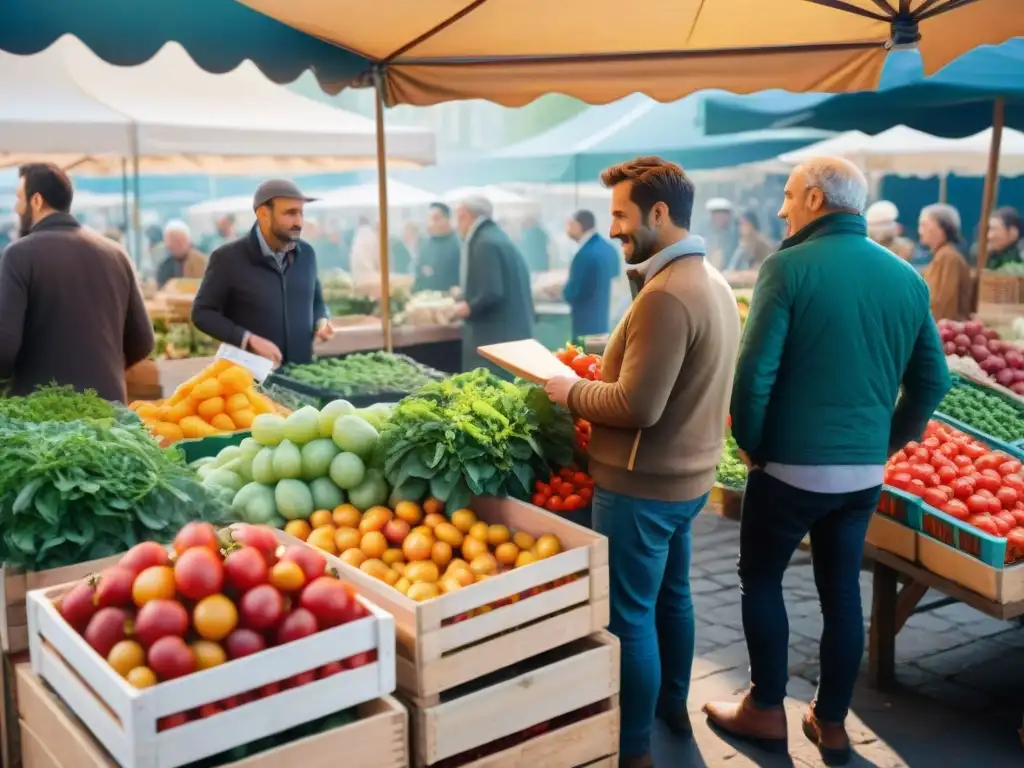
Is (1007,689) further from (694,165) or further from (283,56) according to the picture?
(694,165)

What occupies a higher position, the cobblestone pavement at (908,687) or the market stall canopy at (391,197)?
the market stall canopy at (391,197)

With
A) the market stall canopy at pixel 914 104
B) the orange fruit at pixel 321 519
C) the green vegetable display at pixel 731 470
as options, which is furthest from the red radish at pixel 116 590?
the market stall canopy at pixel 914 104

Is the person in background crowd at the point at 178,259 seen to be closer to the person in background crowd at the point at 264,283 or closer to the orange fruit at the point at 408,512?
the person in background crowd at the point at 264,283

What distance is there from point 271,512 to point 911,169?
504 inches

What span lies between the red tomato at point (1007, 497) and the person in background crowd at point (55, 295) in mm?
3646

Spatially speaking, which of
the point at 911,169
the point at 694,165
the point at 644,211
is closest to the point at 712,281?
the point at 644,211

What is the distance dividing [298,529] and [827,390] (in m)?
1.67

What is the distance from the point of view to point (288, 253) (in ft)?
17.2

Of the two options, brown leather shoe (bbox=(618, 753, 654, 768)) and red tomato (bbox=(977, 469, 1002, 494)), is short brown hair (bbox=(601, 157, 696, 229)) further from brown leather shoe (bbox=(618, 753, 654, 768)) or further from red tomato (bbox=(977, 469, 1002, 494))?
red tomato (bbox=(977, 469, 1002, 494))

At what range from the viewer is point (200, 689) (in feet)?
7.22

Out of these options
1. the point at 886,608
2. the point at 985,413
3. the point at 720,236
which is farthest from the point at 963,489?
the point at 720,236

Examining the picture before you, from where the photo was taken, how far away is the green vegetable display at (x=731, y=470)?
180 inches

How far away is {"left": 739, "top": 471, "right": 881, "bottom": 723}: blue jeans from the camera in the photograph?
3461 mm

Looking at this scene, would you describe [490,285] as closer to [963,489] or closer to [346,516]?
[963,489]
